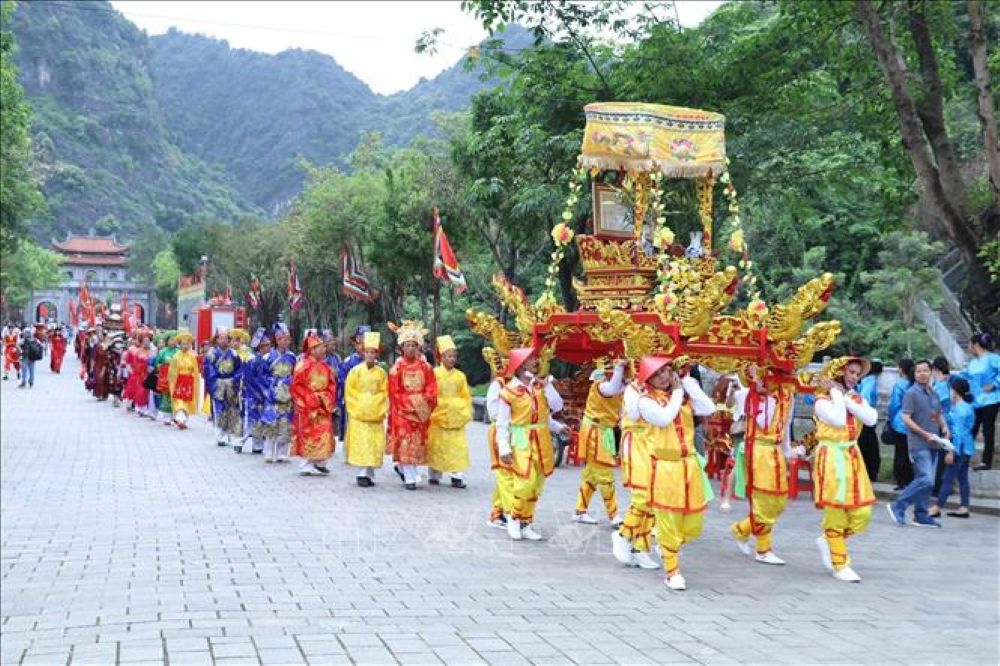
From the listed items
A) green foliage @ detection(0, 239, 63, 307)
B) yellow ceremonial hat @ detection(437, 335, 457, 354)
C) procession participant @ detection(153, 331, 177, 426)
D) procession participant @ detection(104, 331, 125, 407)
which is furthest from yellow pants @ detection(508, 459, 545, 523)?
green foliage @ detection(0, 239, 63, 307)

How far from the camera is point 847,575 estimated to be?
7.52m

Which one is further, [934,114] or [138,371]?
[138,371]

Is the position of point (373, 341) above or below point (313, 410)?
above

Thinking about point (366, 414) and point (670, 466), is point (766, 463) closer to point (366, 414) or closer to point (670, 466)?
point (670, 466)

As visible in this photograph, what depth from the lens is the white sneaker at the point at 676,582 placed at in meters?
7.14

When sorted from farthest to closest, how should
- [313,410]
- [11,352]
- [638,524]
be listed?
[11,352] < [313,410] < [638,524]

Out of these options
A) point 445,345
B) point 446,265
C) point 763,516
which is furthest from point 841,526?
point 446,265

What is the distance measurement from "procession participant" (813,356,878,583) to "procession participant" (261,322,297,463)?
8307 mm

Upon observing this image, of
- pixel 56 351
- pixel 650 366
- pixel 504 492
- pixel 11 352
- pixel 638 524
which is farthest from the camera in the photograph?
pixel 56 351

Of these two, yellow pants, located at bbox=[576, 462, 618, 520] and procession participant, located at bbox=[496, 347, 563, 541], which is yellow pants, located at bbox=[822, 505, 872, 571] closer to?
yellow pants, located at bbox=[576, 462, 618, 520]

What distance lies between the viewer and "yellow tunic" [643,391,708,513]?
23.4 feet

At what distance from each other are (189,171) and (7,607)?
446ft

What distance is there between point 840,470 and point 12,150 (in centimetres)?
3041

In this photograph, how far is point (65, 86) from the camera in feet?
440
